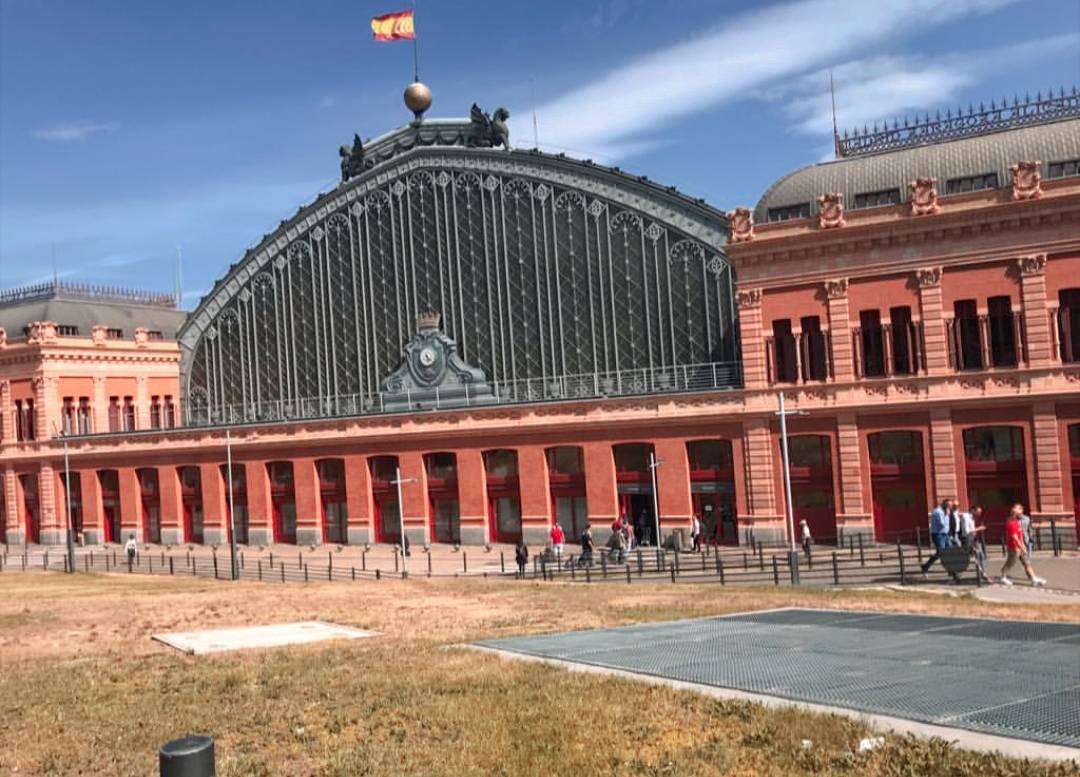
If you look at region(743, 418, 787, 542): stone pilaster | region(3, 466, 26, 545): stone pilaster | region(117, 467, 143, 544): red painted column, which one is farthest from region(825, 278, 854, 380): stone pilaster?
region(3, 466, 26, 545): stone pilaster

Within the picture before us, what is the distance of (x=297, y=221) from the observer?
76.9m

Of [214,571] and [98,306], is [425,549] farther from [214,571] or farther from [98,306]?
[98,306]

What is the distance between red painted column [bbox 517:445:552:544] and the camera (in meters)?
60.9

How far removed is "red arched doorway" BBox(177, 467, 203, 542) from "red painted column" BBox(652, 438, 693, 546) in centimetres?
3458

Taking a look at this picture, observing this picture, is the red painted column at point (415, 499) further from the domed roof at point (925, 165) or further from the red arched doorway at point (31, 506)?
the red arched doorway at point (31, 506)

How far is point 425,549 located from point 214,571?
13.0 m

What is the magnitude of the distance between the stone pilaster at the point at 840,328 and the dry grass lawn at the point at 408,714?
2541cm

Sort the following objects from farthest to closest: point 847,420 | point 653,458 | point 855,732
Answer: point 653,458, point 847,420, point 855,732

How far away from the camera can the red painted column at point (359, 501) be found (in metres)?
67.0

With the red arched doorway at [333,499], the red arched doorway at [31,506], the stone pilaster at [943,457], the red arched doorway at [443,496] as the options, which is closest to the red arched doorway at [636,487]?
the red arched doorway at [443,496]

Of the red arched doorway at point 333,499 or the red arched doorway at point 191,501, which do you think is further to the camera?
the red arched doorway at point 191,501

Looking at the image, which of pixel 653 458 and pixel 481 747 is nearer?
pixel 481 747

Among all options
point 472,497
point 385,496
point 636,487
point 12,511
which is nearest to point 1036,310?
point 636,487

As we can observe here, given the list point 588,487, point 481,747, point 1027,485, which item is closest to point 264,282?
point 588,487
